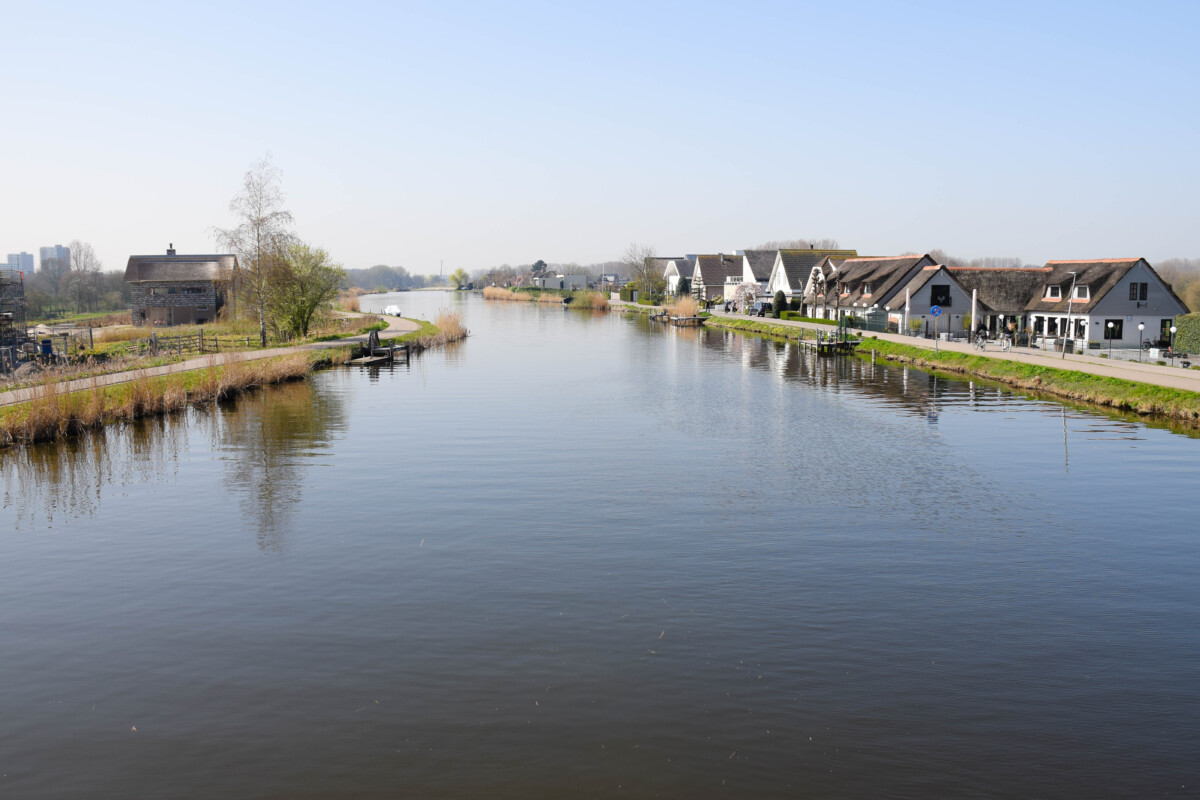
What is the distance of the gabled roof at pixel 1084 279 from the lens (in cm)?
5066

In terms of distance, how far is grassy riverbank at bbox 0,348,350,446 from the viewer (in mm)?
25875

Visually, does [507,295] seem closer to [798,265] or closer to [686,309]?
[686,309]

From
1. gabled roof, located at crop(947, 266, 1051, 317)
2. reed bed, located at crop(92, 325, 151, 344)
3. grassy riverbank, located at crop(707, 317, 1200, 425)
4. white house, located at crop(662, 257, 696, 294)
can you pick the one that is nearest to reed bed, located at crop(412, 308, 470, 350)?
reed bed, located at crop(92, 325, 151, 344)

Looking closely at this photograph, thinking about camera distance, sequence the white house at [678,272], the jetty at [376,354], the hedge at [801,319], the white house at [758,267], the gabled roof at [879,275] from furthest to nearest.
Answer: the white house at [678,272]
the white house at [758,267]
the hedge at [801,319]
the gabled roof at [879,275]
the jetty at [376,354]

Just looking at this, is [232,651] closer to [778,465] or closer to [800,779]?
[800,779]

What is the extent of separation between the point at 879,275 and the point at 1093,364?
1119 inches

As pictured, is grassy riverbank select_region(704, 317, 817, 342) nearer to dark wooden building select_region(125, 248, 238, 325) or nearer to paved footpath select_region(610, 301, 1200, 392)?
paved footpath select_region(610, 301, 1200, 392)

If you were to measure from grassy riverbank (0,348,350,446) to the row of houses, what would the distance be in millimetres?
42077

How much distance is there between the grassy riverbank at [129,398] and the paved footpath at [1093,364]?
1426 inches

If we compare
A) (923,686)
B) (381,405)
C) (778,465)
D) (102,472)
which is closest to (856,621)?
(923,686)

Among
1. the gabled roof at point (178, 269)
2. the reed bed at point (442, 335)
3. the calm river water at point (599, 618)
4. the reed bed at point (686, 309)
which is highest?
the gabled roof at point (178, 269)

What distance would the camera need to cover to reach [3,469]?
75.5 feet

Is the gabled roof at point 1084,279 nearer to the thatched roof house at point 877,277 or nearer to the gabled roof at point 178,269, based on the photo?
the thatched roof house at point 877,277

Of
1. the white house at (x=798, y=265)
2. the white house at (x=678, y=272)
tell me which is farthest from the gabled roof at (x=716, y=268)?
the white house at (x=798, y=265)
